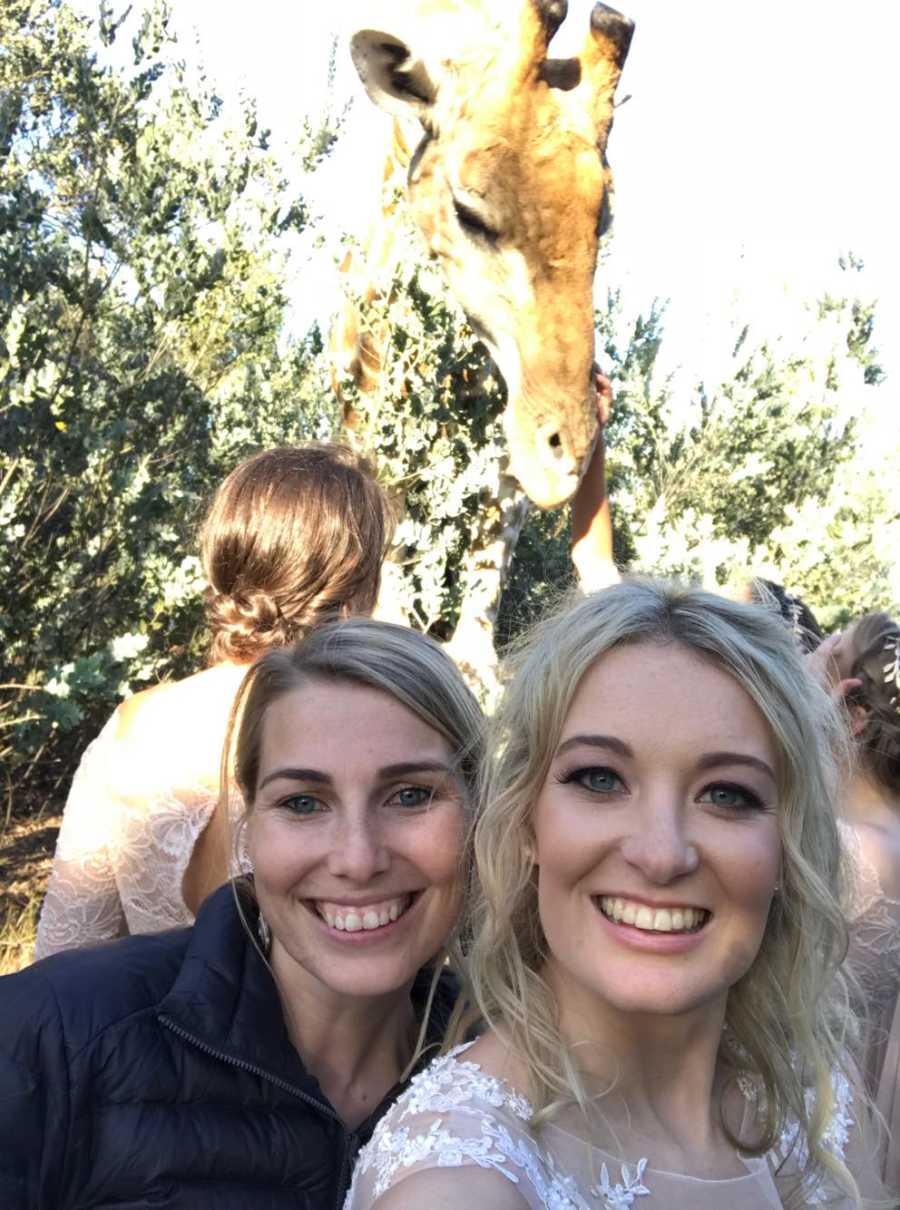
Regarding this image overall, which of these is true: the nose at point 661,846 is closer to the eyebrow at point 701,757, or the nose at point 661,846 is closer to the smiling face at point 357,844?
the eyebrow at point 701,757

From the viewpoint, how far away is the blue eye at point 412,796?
1763mm

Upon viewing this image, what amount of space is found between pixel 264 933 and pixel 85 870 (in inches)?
22.4

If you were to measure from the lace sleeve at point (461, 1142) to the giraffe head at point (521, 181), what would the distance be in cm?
274

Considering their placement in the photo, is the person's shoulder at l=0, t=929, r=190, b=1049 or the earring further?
the earring

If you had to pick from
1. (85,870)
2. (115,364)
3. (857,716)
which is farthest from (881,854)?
(115,364)

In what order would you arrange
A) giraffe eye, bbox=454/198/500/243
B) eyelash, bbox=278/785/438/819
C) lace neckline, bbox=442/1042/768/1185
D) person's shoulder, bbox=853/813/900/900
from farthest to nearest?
1. giraffe eye, bbox=454/198/500/243
2. person's shoulder, bbox=853/813/900/900
3. eyelash, bbox=278/785/438/819
4. lace neckline, bbox=442/1042/768/1185

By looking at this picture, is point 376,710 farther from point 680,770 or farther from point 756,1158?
point 756,1158

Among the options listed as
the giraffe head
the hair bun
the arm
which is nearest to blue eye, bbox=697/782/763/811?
the arm

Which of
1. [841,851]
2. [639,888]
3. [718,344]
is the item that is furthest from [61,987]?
[718,344]

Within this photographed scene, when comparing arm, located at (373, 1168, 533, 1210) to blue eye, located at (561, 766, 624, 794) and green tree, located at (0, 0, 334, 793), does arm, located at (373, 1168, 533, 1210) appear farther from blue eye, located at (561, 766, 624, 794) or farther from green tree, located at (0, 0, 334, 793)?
green tree, located at (0, 0, 334, 793)

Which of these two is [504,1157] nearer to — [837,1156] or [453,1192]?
[453,1192]

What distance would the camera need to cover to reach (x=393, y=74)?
15.2ft

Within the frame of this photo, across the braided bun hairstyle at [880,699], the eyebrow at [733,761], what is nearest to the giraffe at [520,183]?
the braided bun hairstyle at [880,699]

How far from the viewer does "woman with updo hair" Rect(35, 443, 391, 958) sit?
88.6 inches
